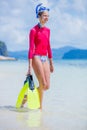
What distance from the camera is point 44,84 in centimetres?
549

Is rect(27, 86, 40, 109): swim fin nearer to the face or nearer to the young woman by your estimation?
the young woman

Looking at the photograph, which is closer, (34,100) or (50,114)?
(50,114)

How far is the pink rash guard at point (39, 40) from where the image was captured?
5.42m

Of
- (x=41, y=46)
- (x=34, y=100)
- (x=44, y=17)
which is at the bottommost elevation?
(x=34, y=100)

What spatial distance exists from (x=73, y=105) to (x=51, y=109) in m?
0.41

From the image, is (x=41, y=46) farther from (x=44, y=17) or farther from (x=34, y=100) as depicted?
(x=34, y=100)

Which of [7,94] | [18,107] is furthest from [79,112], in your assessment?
[7,94]

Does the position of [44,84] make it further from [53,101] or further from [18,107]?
[53,101]

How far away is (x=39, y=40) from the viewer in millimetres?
5484

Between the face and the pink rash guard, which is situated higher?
the face

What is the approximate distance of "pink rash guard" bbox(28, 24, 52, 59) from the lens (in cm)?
542

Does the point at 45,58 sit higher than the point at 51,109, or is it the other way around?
the point at 45,58

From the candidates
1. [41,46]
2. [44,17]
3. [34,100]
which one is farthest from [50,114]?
[44,17]

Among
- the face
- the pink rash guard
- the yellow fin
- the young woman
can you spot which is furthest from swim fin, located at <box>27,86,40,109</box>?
the face
